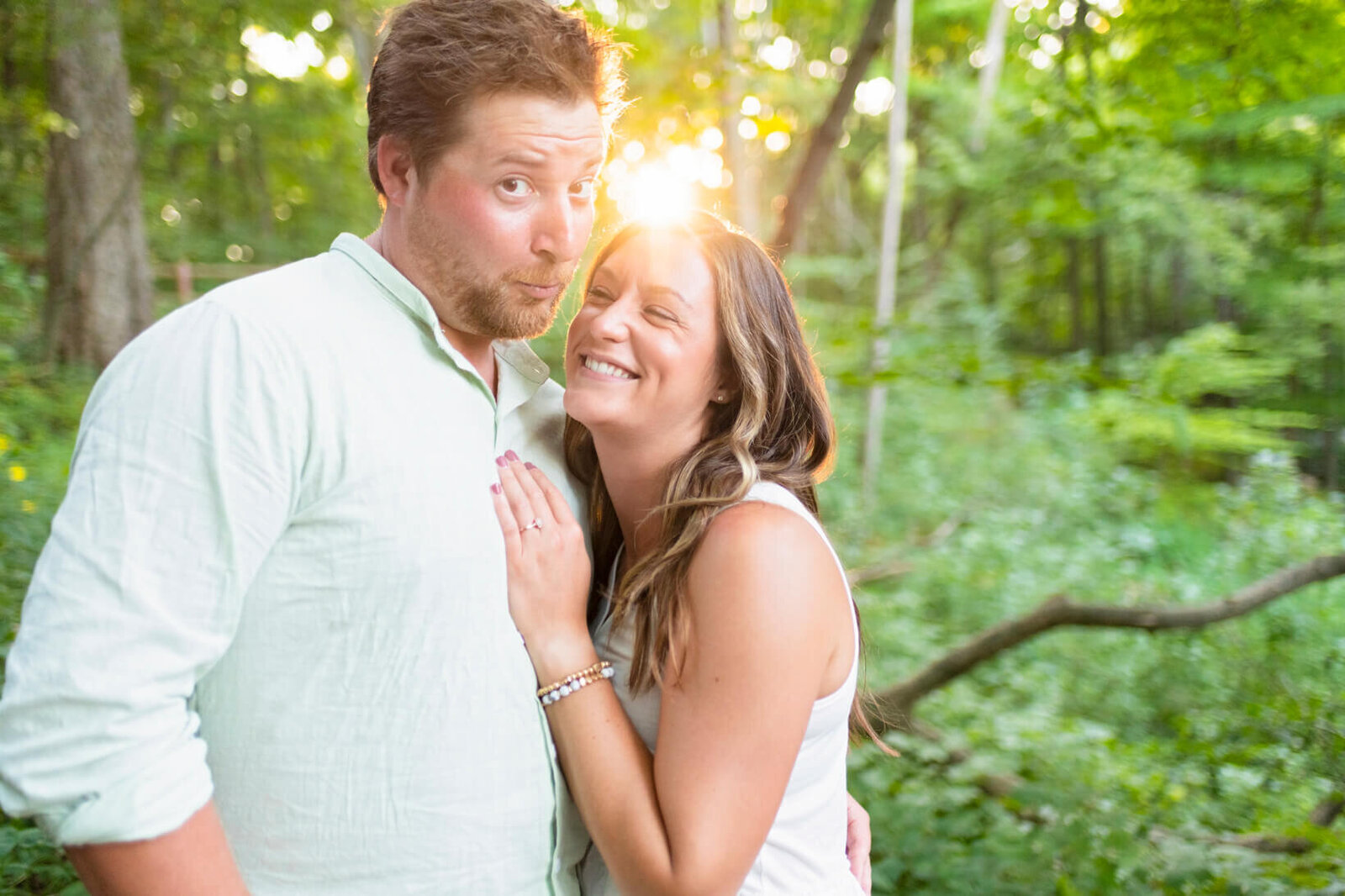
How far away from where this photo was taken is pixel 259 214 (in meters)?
15.3

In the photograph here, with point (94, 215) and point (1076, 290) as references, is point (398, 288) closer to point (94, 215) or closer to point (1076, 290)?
point (94, 215)

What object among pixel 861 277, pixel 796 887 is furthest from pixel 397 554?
pixel 861 277

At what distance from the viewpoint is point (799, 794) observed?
6.03ft

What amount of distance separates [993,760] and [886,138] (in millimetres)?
18009

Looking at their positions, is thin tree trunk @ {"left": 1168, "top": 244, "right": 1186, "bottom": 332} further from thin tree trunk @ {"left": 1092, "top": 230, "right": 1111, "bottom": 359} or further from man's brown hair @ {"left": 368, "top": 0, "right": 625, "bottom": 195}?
man's brown hair @ {"left": 368, "top": 0, "right": 625, "bottom": 195}

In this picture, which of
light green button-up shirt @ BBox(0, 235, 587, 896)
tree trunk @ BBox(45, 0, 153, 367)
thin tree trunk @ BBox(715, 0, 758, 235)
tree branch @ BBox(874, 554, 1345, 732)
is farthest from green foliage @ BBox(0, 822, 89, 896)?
tree trunk @ BBox(45, 0, 153, 367)

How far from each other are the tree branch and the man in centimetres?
248

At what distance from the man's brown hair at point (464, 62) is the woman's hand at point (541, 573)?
593 millimetres

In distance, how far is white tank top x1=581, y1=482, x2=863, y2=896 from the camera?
1.77 m

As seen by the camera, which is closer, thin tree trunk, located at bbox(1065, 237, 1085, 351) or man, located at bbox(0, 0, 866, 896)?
man, located at bbox(0, 0, 866, 896)

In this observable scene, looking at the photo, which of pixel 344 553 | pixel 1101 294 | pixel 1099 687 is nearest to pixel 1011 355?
pixel 1099 687

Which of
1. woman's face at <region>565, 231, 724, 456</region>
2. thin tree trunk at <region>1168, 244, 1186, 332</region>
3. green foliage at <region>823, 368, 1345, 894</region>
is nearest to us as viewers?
woman's face at <region>565, 231, 724, 456</region>

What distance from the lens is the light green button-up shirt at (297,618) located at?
1.14m

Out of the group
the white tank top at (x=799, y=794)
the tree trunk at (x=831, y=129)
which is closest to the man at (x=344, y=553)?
the white tank top at (x=799, y=794)
